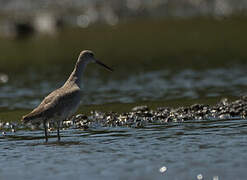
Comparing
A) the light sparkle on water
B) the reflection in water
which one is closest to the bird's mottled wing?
the light sparkle on water

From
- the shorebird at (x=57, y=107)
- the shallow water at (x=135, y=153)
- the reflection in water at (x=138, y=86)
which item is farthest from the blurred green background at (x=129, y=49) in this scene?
the shallow water at (x=135, y=153)

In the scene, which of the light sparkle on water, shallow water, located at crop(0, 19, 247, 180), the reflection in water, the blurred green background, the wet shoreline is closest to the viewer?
the light sparkle on water

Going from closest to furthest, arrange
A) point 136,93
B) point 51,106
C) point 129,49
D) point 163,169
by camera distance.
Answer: point 163,169 < point 51,106 < point 136,93 < point 129,49

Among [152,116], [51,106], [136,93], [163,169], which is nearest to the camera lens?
[163,169]

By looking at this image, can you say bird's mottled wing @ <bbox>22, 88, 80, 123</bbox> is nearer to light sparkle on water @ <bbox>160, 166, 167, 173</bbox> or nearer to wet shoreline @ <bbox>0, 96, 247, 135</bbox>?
wet shoreline @ <bbox>0, 96, 247, 135</bbox>

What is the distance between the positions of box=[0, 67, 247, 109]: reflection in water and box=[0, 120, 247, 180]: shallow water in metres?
5.79

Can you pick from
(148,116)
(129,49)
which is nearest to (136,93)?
(148,116)

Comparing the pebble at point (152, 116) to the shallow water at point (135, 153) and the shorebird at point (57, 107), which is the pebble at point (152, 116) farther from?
the shorebird at point (57, 107)

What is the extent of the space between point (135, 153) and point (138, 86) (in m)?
11.9

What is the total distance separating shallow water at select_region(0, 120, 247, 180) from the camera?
10.7 metres

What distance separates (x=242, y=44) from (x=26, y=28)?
64.2ft

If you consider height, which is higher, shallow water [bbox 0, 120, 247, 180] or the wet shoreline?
the wet shoreline

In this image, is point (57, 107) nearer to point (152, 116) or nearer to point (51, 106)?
point (51, 106)

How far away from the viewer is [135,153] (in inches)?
473
